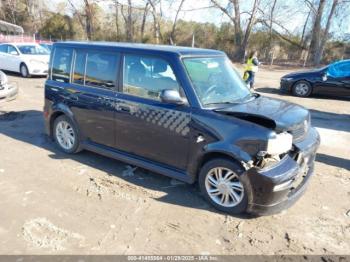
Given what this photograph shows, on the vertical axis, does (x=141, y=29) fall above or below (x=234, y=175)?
above

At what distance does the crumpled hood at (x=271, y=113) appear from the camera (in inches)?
146

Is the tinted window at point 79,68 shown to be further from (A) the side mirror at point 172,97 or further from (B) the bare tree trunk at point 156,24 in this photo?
(B) the bare tree trunk at point 156,24

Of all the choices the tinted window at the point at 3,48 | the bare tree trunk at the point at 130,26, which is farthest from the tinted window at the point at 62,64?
the bare tree trunk at the point at 130,26

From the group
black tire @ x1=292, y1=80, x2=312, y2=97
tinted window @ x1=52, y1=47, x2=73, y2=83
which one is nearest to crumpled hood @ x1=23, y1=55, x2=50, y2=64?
tinted window @ x1=52, y1=47, x2=73, y2=83

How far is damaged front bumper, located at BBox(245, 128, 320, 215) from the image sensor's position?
349cm

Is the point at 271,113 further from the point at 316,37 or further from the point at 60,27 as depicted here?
the point at 60,27

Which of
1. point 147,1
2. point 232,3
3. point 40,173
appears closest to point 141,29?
point 147,1

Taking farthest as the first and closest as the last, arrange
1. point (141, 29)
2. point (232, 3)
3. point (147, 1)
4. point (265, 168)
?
1. point (141, 29)
2. point (147, 1)
3. point (232, 3)
4. point (265, 168)

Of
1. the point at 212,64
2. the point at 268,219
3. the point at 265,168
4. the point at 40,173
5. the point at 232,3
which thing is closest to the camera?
the point at 265,168

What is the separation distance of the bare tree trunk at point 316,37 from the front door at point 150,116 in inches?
1009

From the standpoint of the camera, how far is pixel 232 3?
97.3ft

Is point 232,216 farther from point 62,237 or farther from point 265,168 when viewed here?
point 62,237

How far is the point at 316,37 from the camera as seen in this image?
1076 inches

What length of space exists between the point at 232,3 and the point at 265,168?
2914 centimetres
